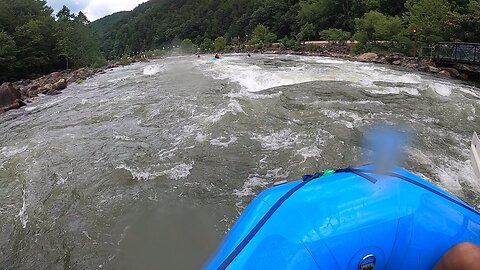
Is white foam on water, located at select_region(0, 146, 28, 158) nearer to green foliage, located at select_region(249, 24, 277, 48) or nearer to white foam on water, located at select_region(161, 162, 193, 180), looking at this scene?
white foam on water, located at select_region(161, 162, 193, 180)

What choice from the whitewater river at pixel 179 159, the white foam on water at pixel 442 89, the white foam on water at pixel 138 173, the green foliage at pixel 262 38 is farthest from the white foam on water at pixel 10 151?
the green foliage at pixel 262 38

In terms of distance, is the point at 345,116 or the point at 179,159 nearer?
the point at 179,159

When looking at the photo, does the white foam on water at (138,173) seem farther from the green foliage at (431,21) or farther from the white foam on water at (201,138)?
the green foliage at (431,21)

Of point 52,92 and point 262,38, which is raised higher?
point 52,92

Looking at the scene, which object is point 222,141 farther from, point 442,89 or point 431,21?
point 431,21

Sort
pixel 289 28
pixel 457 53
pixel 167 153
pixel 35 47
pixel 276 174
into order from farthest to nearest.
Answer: pixel 289 28 < pixel 35 47 < pixel 457 53 < pixel 167 153 < pixel 276 174

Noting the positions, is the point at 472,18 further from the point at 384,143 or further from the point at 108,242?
the point at 108,242

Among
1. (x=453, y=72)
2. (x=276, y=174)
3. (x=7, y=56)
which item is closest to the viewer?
(x=276, y=174)

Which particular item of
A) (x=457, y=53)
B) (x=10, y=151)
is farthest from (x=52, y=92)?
(x=457, y=53)
